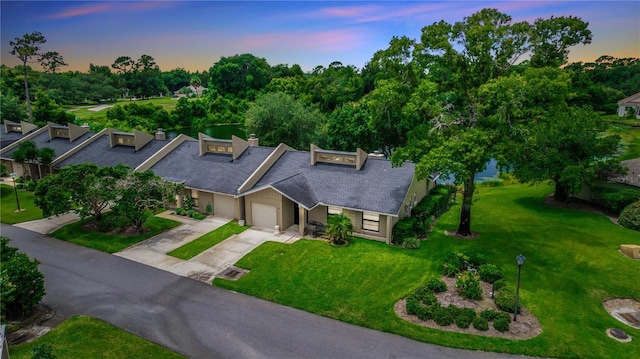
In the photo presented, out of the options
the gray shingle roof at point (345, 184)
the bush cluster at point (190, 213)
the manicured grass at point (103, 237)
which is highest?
the gray shingle roof at point (345, 184)

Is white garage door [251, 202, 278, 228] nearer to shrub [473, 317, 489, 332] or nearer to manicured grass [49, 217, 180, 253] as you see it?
manicured grass [49, 217, 180, 253]

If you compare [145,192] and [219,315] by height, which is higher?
[145,192]

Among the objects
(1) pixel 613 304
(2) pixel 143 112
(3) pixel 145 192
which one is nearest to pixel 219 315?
(3) pixel 145 192

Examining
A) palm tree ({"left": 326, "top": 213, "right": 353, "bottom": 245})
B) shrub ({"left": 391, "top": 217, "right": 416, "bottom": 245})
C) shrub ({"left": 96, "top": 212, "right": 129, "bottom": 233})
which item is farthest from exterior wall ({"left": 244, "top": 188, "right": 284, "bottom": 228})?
shrub ({"left": 96, "top": 212, "right": 129, "bottom": 233})

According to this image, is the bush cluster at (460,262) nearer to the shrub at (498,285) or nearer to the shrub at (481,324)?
the shrub at (498,285)

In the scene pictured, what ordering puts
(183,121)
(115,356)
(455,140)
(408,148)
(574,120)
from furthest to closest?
(183,121) < (574,120) < (408,148) < (455,140) < (115,356)

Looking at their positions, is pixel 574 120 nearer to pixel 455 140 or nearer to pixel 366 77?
pixel 455 140

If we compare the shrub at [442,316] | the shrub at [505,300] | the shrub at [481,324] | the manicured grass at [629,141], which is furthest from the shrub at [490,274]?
the manicured grass at [629,141]
